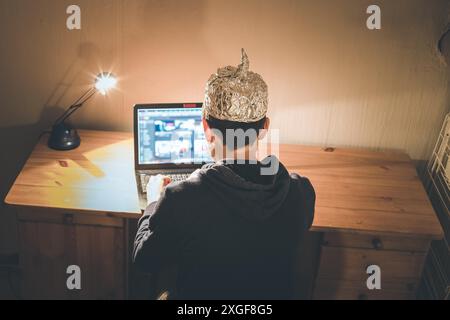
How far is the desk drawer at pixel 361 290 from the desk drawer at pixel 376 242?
0.17 metres

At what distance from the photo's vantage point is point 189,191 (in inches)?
54.5

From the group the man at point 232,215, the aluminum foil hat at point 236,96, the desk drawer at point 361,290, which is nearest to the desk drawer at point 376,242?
the desk drawer at point 361,290

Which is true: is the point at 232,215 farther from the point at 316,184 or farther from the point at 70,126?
the point at 70,126

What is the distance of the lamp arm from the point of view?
237 cm

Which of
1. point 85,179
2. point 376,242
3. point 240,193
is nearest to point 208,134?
point 240,193

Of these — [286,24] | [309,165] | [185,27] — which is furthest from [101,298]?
[286,24]

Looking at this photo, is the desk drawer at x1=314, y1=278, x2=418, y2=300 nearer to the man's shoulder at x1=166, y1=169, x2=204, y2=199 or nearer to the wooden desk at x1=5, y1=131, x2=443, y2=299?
the wooden desk at x1=5, y1=131, x2=443, y2=299

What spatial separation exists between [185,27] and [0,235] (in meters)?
1.41

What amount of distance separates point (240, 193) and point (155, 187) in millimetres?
660

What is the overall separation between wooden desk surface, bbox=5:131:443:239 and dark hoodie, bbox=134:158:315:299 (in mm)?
467

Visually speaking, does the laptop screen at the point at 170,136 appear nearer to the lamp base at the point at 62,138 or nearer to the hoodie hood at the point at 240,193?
the lamp base at the point at 62,138

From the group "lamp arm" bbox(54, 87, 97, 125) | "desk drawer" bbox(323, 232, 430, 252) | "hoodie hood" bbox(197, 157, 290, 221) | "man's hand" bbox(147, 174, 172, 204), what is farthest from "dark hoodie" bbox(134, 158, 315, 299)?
"lamp arm" bbox(54, 87, 97, 125)

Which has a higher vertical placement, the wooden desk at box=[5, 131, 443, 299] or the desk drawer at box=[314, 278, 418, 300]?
the wooden desk at box=[5, 131, 443, 299]

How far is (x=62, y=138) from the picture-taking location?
2.26 metres
